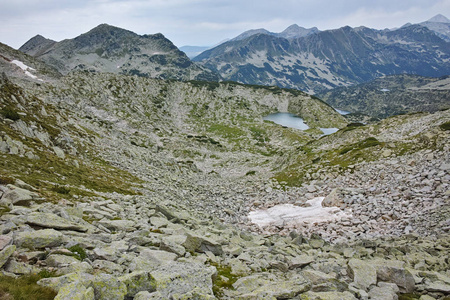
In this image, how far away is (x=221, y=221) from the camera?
3200 centimetres

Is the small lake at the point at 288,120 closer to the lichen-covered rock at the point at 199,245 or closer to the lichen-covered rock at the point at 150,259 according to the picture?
the lichen-covered rock at the point at 199,245

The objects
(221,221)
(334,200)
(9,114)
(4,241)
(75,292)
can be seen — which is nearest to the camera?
(75,292)

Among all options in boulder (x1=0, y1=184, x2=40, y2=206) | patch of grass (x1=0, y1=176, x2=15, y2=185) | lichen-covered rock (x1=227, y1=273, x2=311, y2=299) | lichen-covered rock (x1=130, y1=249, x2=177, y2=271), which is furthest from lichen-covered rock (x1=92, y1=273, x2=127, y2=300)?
patch of grass (x1=0, y1=176, x2=15, y2=185)

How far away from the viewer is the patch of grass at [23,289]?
6652mm

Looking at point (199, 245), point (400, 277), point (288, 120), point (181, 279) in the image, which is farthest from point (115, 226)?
point (288, 120)

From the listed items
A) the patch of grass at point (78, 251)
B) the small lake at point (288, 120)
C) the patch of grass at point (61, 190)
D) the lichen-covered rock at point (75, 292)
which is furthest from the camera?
the small lake at point (288, 120)

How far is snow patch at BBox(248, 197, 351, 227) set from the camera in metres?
28.1

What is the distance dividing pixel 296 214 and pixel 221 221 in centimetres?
959

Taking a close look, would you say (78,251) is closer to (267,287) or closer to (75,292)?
(75,292)

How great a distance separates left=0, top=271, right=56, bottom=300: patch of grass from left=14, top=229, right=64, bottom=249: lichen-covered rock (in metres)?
2.05

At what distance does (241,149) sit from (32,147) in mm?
76674

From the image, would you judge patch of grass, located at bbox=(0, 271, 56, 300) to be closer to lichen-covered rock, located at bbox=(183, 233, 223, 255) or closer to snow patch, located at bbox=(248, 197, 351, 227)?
lichen-covered rock, located at bbox=(183, 233, 223, 255)

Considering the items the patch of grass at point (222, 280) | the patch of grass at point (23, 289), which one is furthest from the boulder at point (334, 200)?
the patch of grass at point (23, 289)

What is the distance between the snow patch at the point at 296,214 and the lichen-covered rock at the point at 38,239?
2404 centimetres
